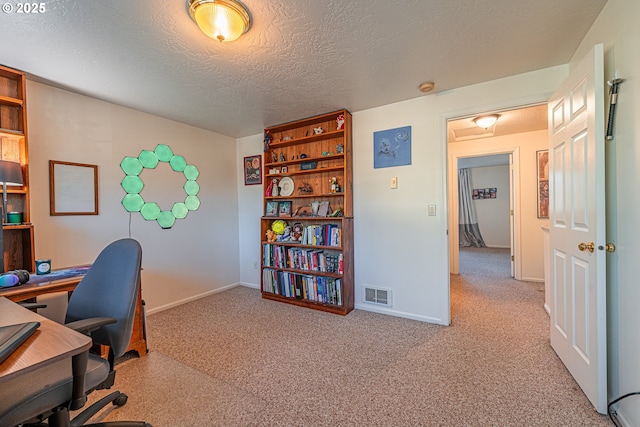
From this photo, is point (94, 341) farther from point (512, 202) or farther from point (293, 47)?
point (512, 202)

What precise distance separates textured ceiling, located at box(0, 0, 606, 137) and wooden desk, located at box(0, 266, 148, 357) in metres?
1.55

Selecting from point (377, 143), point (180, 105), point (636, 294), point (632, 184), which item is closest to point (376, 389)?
point (636, 294)

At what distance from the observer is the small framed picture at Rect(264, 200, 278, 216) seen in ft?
11.6

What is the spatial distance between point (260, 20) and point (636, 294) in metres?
2.41

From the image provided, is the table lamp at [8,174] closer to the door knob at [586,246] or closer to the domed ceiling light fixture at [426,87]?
the domed ceiling light fixture at [426,87]

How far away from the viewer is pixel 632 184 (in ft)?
4.21

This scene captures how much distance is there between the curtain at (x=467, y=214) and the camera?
746cm

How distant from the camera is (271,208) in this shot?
11.7 feet

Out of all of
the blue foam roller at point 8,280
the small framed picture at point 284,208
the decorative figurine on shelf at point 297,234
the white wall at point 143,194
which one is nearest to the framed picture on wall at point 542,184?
the decorative figurine on shelf at point 297,234

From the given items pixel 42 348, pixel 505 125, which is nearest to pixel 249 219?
pixel 42 348

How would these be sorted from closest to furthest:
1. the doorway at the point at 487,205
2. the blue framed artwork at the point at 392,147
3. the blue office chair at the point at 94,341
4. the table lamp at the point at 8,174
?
the blue office chair at the point at 94,341 → the table lamp at the point at 8,174 → the blue framed artwork at the point at 392,147 → the doorway at the point at 487,205

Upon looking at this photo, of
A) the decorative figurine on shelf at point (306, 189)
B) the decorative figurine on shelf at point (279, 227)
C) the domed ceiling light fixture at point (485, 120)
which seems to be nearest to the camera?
the domed ceiling light fixture at point (485, 120)

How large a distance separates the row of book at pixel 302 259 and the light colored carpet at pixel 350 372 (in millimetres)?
510

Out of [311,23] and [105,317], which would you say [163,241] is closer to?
[105,317]
